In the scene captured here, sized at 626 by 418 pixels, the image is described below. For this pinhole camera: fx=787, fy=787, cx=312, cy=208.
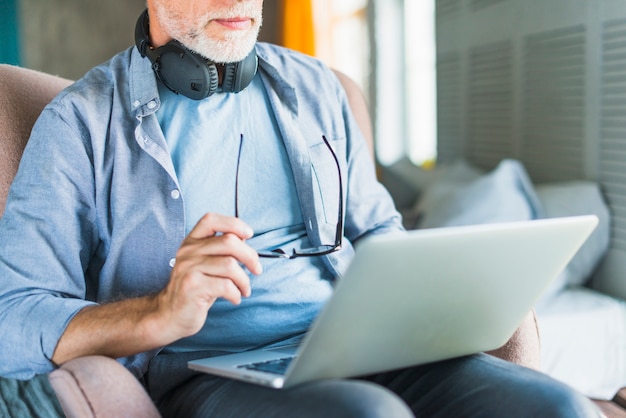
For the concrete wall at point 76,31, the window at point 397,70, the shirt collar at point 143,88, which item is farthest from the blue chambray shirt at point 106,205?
the concrete wall at point 76,31

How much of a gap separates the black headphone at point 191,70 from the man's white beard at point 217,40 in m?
0.01

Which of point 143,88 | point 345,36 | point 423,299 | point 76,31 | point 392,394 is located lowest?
point 392,394

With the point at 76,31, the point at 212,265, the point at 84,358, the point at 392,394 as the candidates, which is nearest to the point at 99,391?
the point at 84,358

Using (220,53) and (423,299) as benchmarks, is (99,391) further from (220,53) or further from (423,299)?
(220,53)

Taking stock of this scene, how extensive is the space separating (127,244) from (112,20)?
5.73 metres

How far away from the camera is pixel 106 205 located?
1.14 m

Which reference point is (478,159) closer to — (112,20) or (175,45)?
(175,45)

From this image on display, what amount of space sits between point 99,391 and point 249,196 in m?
0.44

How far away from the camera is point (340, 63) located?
5031 millimetres

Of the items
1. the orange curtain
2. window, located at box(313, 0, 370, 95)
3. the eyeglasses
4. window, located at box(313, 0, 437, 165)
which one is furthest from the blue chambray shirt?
the orange curtain

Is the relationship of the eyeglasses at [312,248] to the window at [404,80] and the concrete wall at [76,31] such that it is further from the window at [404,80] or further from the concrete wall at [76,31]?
the concrete wall at [76,31]

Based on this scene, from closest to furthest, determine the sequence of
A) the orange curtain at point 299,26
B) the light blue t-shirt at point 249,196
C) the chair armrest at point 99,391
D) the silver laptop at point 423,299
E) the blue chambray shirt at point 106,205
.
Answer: the silver laptop at point 423,299 < the chair armrest at point 99,391 < the blue chambray shirt at point 106,205 < the light blue t-shirt at point 249,196 < the orange curtain at point 299,26

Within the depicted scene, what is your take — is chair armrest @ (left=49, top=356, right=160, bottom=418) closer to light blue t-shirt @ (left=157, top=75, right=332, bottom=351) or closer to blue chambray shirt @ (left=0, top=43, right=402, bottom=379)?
blue chambray shirt @ (left=0, top=43, right=402, bottom=379)

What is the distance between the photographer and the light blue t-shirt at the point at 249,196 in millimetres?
1149
